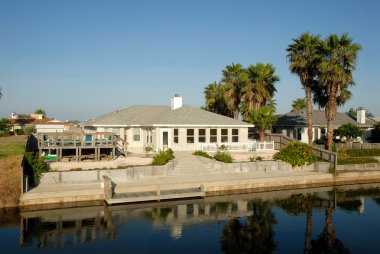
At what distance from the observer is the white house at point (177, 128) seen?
34.9 metres

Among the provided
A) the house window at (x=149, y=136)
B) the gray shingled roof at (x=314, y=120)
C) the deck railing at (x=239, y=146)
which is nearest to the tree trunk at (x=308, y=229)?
the deck railing at (x=239, y=146)

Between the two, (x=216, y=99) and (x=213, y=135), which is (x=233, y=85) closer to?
(x=216, y=99)

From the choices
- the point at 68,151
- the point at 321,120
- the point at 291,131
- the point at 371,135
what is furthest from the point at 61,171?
the point at 371,135

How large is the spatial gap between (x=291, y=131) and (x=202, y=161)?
21.6 meters

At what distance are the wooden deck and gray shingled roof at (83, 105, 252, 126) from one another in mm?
11116

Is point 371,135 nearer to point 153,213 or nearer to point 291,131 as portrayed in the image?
point 291,131

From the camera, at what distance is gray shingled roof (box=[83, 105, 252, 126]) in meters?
35.6

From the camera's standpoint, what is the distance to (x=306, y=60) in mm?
37719

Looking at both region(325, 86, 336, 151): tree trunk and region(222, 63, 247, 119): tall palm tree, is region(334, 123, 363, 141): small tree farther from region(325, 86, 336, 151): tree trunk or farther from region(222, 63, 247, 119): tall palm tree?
region(222, 63, 247, 119): tall palm tree

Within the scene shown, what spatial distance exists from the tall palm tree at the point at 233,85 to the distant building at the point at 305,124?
666cm

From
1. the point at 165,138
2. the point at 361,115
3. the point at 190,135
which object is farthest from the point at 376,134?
the point at 165,138

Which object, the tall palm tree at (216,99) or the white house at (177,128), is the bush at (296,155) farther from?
the tall palm tree at (216,99)

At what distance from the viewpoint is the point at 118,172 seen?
25625 mm

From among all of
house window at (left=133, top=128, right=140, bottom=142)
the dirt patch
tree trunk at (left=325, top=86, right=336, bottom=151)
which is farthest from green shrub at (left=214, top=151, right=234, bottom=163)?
the dirt patch
